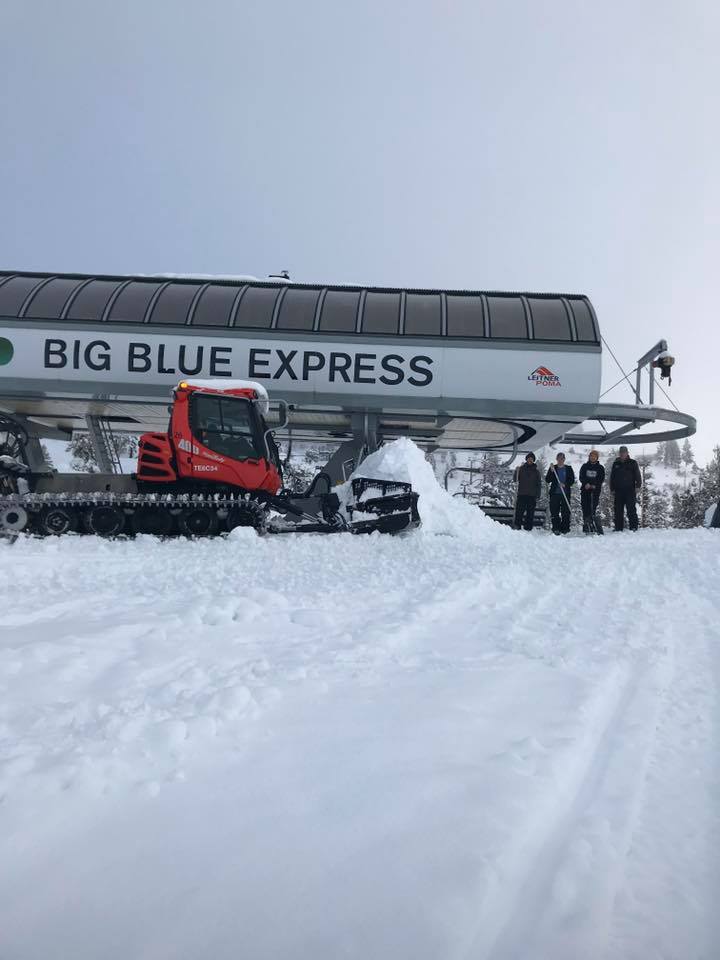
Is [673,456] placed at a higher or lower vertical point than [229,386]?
higher

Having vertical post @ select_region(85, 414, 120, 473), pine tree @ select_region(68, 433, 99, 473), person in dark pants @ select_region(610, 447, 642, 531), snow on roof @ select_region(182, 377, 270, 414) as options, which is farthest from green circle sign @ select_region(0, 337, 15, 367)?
pine tree @ select_region(68, 433, 99, 473)

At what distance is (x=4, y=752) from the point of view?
1.67 m

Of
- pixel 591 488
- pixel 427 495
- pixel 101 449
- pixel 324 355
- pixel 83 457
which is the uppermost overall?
pixel 324 355

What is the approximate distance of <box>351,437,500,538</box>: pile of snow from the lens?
9109mm

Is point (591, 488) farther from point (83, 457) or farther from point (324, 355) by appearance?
point (83, 457)

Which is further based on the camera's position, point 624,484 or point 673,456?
point 673,456

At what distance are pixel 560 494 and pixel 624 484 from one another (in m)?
1.22

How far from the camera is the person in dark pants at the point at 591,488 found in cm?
1120

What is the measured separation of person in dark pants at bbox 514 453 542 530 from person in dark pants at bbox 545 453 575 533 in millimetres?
309

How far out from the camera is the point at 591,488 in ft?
38.3

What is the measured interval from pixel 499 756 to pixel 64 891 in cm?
121

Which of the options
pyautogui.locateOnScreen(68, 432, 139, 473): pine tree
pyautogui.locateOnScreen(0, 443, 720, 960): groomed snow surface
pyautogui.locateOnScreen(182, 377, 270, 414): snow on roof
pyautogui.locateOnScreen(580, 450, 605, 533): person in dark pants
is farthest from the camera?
pyautogui.locateOnScreen(68, 432, 139, 473): pine tree

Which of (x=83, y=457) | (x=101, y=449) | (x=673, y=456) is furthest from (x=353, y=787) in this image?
(x=673, y=456)

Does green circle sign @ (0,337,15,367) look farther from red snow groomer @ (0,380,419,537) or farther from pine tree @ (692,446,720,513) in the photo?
pine tree @ (692,446,720,513)
